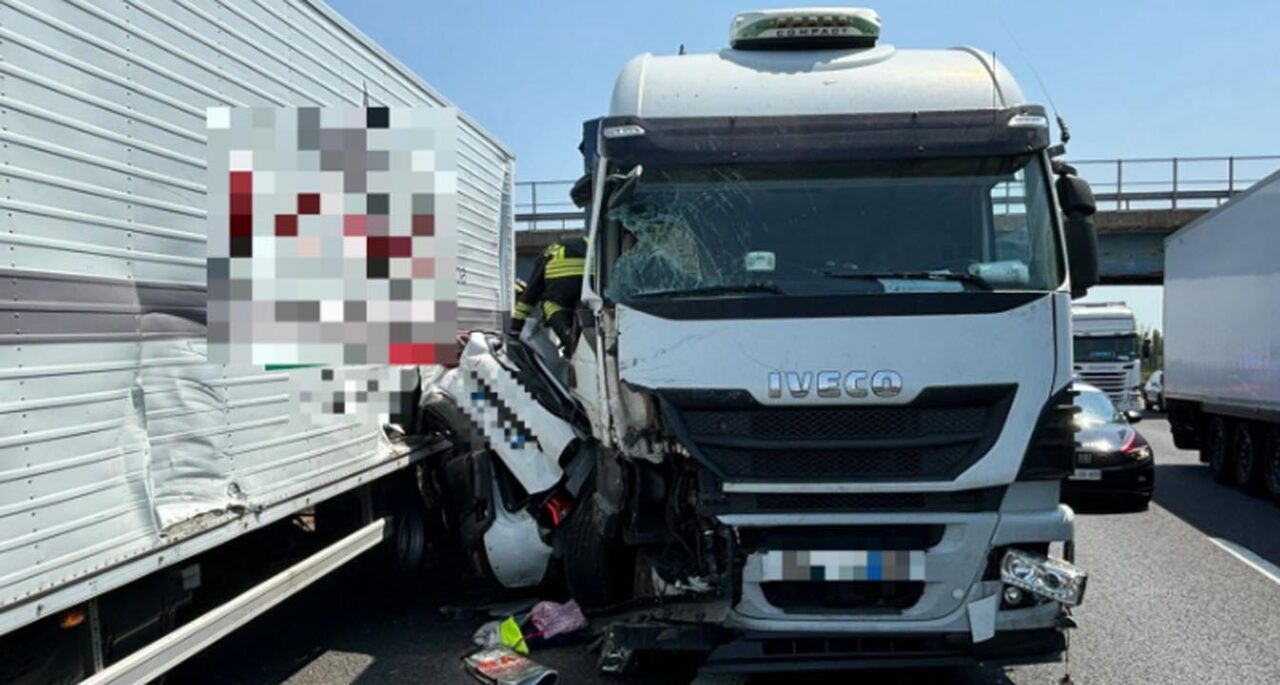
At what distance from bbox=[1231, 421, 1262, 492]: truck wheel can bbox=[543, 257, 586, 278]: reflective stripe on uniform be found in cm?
1022

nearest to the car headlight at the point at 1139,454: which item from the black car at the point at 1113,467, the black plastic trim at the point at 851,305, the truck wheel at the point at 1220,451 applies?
the black car at the point at 1113,467

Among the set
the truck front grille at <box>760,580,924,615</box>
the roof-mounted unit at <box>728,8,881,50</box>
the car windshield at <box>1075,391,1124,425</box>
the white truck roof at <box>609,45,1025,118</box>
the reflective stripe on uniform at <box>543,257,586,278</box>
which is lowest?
the truck front grille at <box>760,580,924,615</box>

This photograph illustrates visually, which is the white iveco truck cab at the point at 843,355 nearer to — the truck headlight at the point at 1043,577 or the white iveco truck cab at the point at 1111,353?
the truck headlight at the point at 1043,577

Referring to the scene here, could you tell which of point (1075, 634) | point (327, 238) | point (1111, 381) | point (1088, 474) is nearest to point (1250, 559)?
point (1088, 474)

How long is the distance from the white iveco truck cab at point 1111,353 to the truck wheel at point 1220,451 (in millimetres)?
8128

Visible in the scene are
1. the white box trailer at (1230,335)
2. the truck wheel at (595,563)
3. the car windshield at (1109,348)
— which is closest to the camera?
the truck wheel at (595,563)

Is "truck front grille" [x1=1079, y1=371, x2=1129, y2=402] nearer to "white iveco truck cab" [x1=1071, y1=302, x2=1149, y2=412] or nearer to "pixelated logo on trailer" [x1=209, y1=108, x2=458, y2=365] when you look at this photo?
"white iveco truck cab" [x1=1071, y1=302, x2=1149, y2=412]

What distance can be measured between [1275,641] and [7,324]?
6631mm

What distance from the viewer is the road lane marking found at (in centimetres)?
799

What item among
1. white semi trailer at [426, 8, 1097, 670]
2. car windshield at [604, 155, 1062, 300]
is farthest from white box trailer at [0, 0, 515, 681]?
car windshield at [604, 155, 1062, 300]

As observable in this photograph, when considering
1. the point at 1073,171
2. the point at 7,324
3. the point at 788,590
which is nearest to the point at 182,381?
the point at 7,324

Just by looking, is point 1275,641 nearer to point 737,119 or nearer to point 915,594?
point 915,594

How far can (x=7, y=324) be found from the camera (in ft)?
9.74

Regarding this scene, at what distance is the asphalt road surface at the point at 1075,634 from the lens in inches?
216
